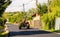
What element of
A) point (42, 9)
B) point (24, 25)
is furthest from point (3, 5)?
point (42, 9)

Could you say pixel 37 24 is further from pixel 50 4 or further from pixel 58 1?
pixel 58 1

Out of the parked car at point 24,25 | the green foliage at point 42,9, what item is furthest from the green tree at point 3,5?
the green foliage at point 42,9

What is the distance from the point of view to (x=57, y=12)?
50.2 m

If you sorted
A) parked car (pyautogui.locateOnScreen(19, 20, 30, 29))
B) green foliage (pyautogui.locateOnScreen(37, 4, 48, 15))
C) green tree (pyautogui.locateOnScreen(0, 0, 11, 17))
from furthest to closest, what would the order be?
green foliage (pyautogui.locateOnScreen(37, 4, 48, 15))
parked car (pyautogui.locateOnScreen(19, 20, 30, 29))
green tree (pyautogui.locateOnScreen(0, 0, 11, 17))

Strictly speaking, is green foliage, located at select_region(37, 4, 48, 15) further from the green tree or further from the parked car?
the green tree

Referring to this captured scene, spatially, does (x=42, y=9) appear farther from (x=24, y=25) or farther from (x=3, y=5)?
(x=3, y=5)

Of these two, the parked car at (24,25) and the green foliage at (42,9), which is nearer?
the parked car at (24,25)

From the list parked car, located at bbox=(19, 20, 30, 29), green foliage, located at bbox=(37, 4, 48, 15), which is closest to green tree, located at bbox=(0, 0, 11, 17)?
parked car, located at bbox=(19, 20, 30, 29)

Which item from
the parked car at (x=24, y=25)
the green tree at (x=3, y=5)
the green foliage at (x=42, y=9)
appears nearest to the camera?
the green tree at (x=3, y=5)

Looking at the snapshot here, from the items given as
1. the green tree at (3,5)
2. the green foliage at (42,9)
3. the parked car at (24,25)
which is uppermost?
the green tree at (3,5)

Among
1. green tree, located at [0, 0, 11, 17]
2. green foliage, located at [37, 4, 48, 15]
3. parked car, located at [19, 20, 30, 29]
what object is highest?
green tree, located at [0, 0, 11, 17]

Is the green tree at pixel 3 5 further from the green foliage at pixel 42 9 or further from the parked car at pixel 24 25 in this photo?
the green foliage at pixel 42 9

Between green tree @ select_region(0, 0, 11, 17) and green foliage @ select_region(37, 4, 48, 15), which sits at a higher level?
green tree @ select_region(0, 0, 11, 17)

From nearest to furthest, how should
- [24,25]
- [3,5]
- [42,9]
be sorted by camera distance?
[3,5] → [24,25] → [42,9]
